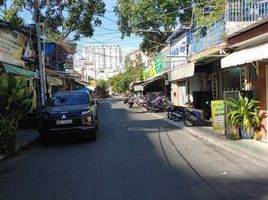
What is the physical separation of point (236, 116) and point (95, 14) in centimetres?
3123

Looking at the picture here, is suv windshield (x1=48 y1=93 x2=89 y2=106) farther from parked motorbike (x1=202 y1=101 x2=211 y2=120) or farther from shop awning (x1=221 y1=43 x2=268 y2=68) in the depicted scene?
parked motorbike (x1=202 y1=101 x2=211 y2=120)

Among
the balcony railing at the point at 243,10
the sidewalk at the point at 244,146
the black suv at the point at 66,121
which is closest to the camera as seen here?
the sidewalk at the point at 244,146

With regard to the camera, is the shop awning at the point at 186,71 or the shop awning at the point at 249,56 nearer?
the shop awning at the point at 249,56

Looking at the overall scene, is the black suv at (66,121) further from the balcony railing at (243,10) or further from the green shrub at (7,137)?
the balcony railing at (243,10)

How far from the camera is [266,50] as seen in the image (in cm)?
1230

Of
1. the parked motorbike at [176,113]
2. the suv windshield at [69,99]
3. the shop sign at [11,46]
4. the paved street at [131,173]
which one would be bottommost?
the paved street at [131,173]

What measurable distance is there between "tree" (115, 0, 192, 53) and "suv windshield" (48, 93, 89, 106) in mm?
29437

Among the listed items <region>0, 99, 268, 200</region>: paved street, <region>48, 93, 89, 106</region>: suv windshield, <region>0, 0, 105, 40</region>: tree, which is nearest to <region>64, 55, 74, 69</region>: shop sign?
<region>0, 0, 105, 40</region>: tree

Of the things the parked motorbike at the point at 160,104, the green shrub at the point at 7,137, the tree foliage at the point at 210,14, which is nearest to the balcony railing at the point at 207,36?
the tree foliage at the point at 210,14

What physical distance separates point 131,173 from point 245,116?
6.40 metres

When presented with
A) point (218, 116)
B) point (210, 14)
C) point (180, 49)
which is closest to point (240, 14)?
point (210, 14)

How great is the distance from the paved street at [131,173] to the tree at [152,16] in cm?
3239

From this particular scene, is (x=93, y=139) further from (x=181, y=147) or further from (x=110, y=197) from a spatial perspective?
(x=110, y=197)

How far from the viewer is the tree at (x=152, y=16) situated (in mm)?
45906
